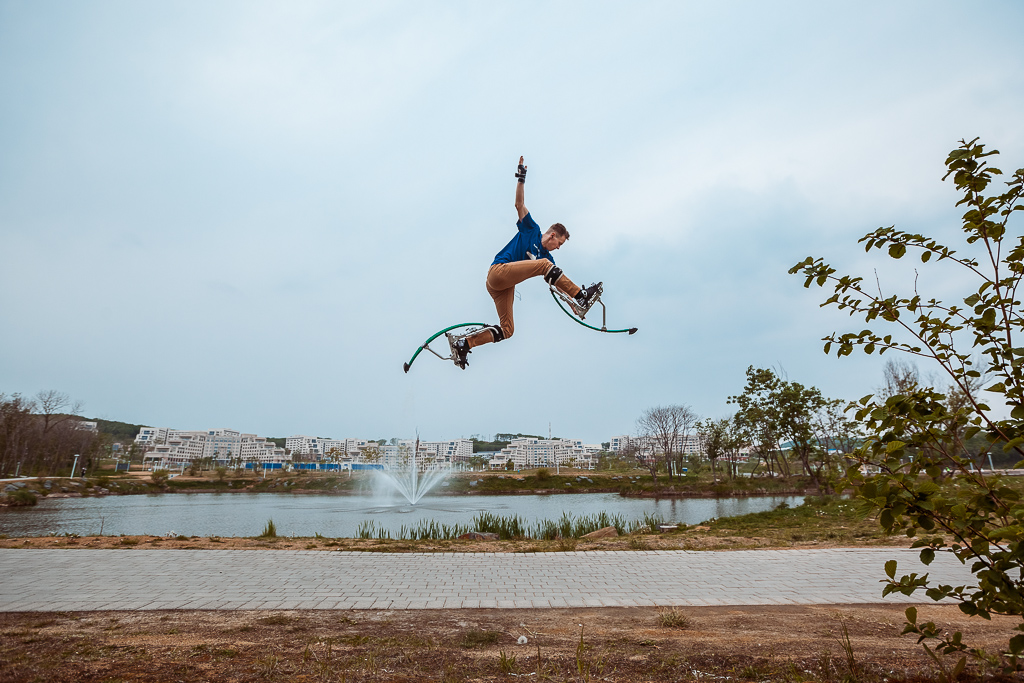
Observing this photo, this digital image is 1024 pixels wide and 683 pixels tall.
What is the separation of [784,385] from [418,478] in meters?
23.7

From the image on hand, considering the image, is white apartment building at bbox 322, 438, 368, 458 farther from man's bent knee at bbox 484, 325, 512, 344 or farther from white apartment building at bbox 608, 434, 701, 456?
man's bent knee at bbox 484, 325, 512, 344

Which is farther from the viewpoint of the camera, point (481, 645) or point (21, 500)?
point (21, 500)

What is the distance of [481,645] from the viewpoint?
4.81m

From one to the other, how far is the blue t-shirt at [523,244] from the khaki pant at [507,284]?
10cm

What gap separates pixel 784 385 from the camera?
2184 centimetres

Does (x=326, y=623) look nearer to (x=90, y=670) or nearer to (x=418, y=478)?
(x=90, y=670)

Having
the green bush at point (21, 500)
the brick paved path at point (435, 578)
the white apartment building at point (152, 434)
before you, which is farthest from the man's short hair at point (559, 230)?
the white apartment building at point (152, 434)

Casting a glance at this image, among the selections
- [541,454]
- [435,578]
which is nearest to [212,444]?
[541,454]

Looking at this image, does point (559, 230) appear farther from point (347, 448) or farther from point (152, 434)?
point (152, 434)

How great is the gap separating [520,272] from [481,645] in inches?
131

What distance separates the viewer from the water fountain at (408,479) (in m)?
33.2

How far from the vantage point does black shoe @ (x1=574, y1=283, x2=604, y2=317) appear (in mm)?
5293

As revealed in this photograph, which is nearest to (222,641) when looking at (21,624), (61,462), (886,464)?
(21,624)

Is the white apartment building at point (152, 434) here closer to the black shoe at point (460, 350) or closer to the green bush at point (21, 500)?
the green bush at point (21, 500)
